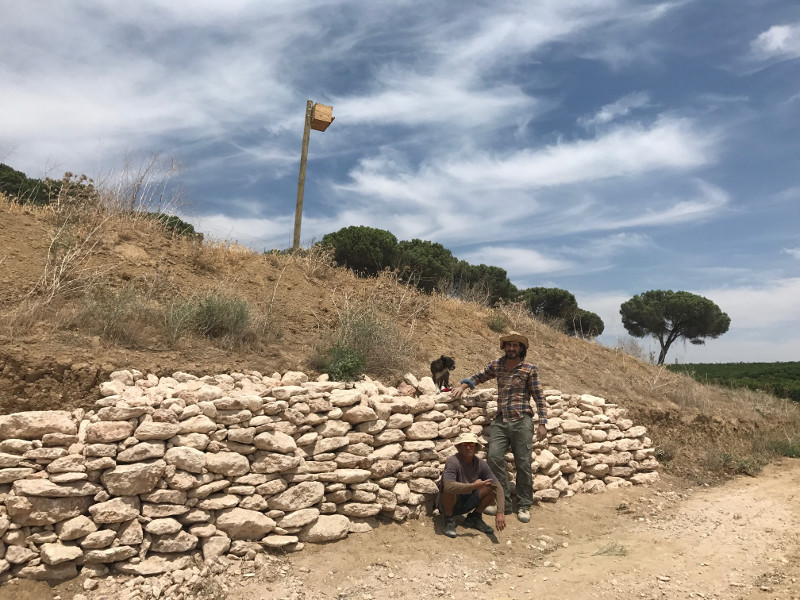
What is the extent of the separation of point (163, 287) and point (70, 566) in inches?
164

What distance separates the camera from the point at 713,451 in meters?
9.38

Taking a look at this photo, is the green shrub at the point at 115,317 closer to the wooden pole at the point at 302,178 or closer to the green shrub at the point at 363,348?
the green shrub at the point at 363,348

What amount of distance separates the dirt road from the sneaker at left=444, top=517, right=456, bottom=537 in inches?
2.6

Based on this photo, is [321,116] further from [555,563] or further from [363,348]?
[555,563]

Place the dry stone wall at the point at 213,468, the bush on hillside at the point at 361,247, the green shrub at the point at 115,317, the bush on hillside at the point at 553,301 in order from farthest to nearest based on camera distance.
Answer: the bush on hillside at the point at 553,301
the bush on hillside at the point at 361,247
the green shrub at the point at 115,317
the dry stone wall at the point at 213,468

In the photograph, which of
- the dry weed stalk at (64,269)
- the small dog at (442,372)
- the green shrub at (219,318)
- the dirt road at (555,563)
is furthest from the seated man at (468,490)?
the dry weed stalk at (64,269)

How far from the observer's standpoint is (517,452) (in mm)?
6438

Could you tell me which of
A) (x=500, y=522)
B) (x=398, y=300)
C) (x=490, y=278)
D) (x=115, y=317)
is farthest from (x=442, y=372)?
(x=490, y=278)

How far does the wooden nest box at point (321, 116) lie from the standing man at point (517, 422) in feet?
21.4

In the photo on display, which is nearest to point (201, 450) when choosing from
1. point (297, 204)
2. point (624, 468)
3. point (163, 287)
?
point (163, 287)

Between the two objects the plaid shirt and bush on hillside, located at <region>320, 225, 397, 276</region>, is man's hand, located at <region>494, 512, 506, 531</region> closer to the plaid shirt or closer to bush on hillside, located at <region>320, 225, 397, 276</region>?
the plaid shirt

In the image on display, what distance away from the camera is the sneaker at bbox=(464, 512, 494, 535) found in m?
5.87

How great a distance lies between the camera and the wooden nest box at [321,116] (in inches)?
436

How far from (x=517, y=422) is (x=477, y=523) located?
116cm
